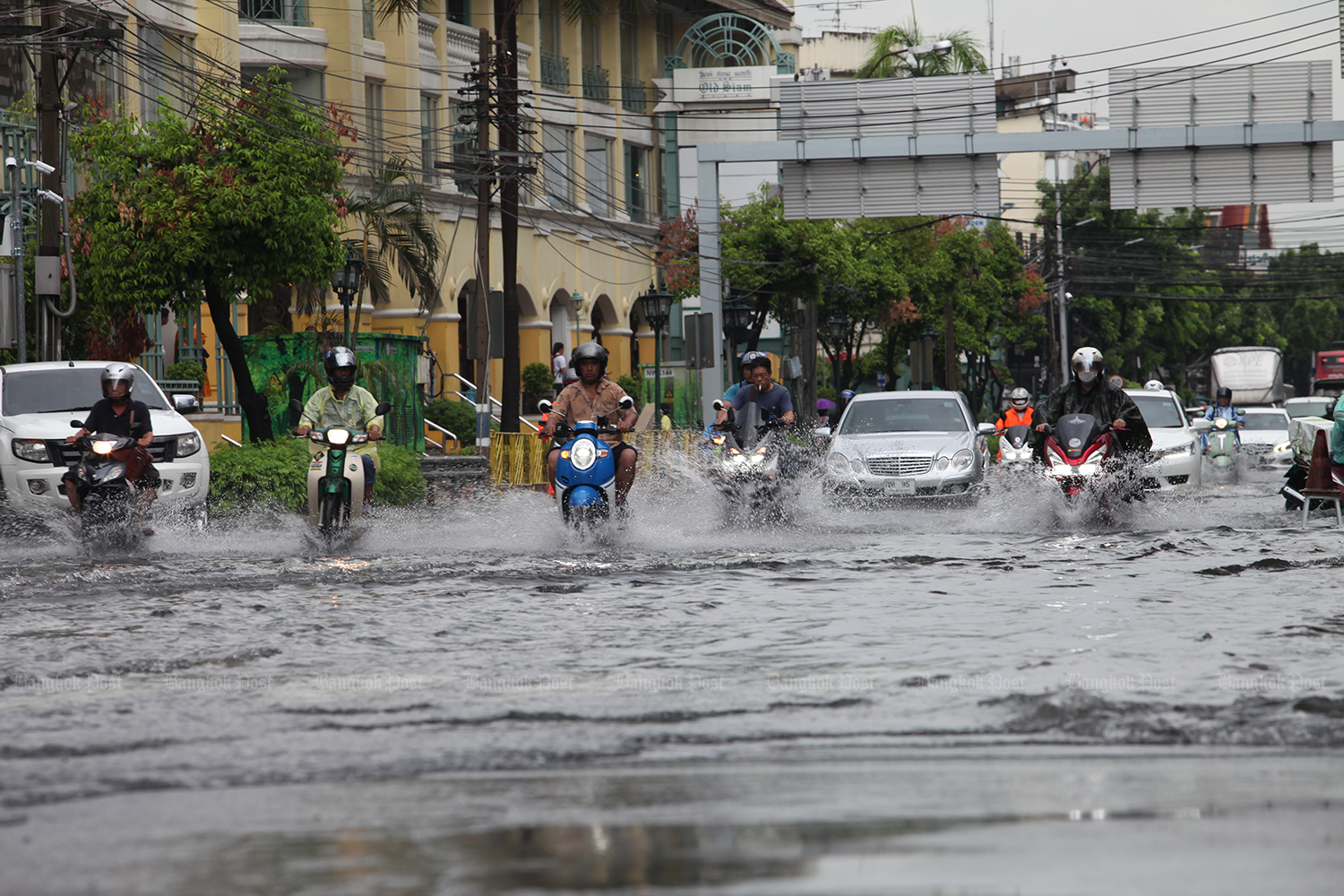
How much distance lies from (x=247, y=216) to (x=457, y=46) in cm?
2242

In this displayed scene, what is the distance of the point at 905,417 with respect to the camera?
19.3 metres

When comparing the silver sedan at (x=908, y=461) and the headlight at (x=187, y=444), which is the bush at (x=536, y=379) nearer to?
the silver sedan at (x=908, y=461)

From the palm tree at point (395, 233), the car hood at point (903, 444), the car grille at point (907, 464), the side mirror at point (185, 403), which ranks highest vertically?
the palm tree at point (395, 233)

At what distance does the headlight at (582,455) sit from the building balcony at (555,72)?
1310 inches

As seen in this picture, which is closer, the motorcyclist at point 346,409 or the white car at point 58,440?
the motorcyclist at point 346,409

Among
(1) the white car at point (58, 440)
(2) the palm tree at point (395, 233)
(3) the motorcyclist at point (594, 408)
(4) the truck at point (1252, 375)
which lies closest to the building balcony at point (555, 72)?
(2) the palm tree at point (395, 233)

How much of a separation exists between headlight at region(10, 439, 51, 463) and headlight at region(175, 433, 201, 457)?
1.11 meters

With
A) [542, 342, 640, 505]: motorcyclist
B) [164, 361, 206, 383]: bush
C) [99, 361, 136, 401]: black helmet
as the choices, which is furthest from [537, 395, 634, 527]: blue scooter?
[164, 361, 206, 383]: bush

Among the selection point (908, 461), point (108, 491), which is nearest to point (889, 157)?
point (908, 461)

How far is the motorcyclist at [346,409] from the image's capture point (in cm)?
1397

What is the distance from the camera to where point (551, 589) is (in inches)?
397

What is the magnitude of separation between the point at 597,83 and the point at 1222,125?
2235 cm

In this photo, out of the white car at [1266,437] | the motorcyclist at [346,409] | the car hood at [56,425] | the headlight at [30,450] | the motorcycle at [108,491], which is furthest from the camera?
the white car at [1266,437]

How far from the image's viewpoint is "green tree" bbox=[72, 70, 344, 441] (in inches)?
834
